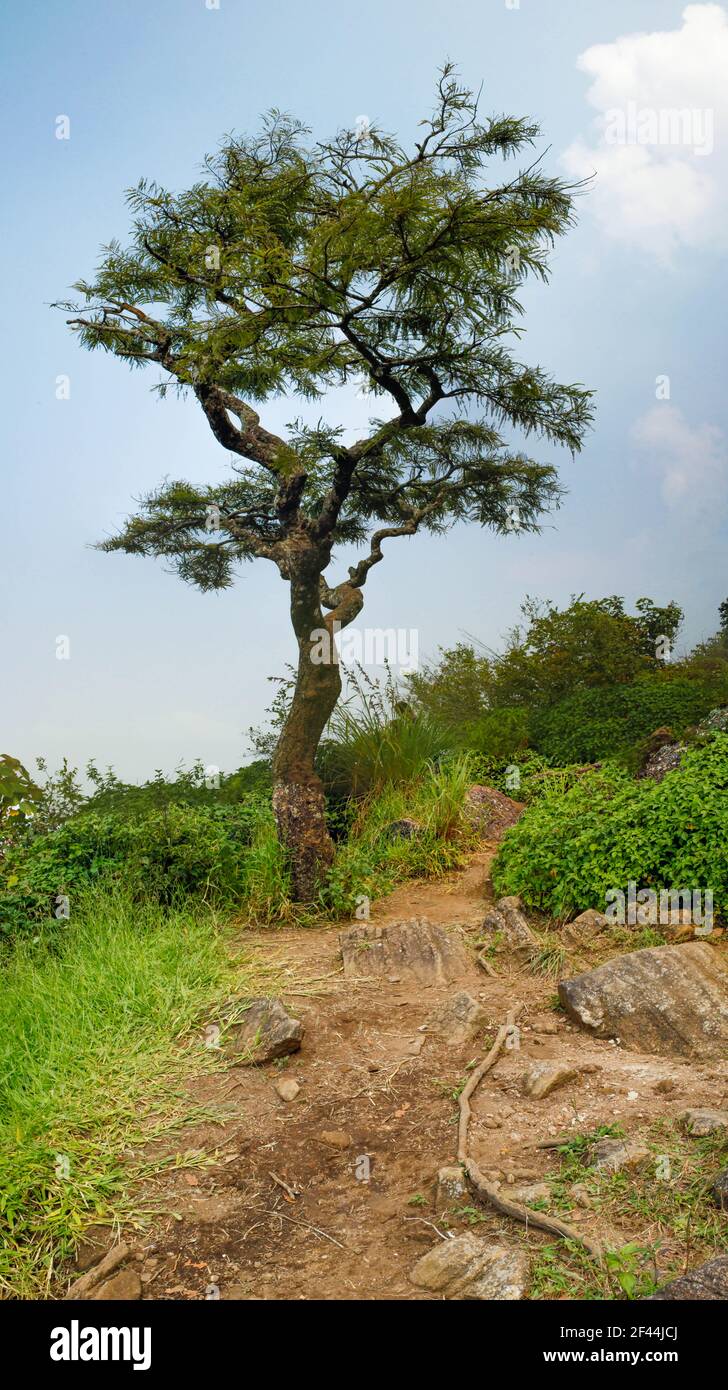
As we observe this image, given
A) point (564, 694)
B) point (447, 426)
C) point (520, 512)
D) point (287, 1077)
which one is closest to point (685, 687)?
point (564, 694)

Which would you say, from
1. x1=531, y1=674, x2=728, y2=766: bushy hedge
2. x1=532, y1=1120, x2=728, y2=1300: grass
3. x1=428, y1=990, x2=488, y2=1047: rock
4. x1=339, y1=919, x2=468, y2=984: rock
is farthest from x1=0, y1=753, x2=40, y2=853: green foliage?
x1=531, y1=674, x2=728, y2=766: bushy hedge

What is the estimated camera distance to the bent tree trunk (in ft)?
29.9

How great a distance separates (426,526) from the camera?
502 inches

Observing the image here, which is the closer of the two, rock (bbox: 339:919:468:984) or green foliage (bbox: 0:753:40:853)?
rock (bbox: 339:919:468:984)

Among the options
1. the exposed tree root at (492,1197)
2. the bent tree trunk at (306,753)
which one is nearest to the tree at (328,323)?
the bent tree trunk at (306,753)

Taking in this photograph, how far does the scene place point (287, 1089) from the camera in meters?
5.65

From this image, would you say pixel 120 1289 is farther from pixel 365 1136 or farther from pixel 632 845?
pixel 632 845

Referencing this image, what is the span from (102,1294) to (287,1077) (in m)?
1.83

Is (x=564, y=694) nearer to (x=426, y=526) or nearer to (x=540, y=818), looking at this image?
(x=426, y=526)

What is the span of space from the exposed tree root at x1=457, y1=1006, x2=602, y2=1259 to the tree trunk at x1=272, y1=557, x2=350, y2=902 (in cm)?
369

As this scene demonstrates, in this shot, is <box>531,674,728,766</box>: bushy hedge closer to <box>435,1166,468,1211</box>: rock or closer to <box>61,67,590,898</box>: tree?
<box>61,67,590,898</box>: tree

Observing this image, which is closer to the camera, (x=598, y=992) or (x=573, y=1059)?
(x=573, y=1059)
